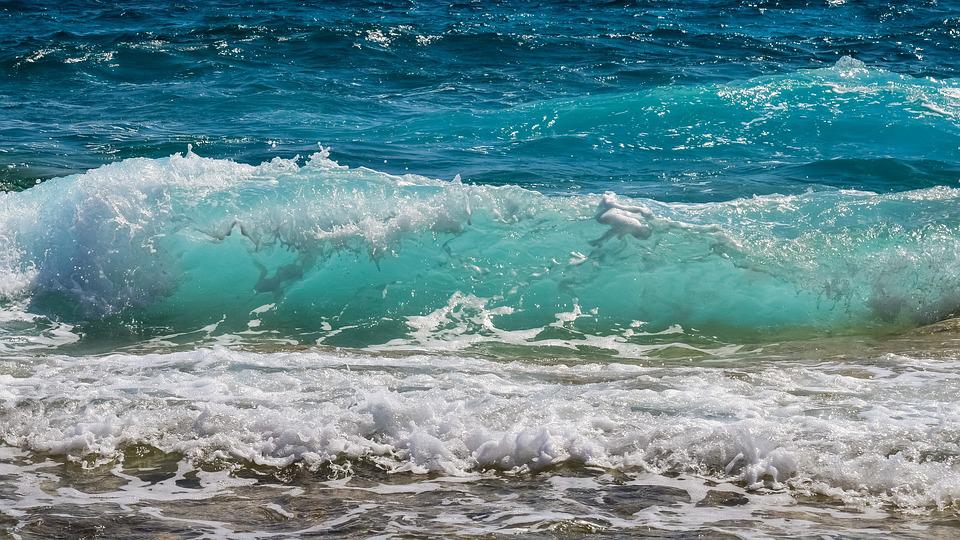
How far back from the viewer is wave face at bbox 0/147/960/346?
7.15 meters

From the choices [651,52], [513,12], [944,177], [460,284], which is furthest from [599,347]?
[513,12]

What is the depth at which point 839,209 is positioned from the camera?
28.2 ft

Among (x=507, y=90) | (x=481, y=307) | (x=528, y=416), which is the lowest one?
(x=481, y=307)

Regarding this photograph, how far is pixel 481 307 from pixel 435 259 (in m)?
0.72

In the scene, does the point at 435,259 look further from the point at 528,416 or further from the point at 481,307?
the point at 528,416

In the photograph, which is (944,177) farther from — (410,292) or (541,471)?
(541,471)

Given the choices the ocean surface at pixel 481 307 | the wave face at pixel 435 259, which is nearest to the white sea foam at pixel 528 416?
the ocean surface at pixel 481 307

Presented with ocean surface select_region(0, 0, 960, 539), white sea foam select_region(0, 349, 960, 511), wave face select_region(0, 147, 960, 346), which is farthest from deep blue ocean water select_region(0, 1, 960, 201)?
white sea foam select_region(0, 349, 960, 511)

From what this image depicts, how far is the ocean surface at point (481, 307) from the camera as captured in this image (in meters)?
4.11

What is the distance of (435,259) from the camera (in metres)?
7.82

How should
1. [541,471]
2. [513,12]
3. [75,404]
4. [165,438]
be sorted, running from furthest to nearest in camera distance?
[513,12] < [75,404] < [165,438] < [541,471]

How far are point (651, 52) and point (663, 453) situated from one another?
15222 millimetres

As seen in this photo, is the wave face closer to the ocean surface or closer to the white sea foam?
the ocean surface

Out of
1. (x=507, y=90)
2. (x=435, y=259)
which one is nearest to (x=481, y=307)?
(x=435, y=259)
